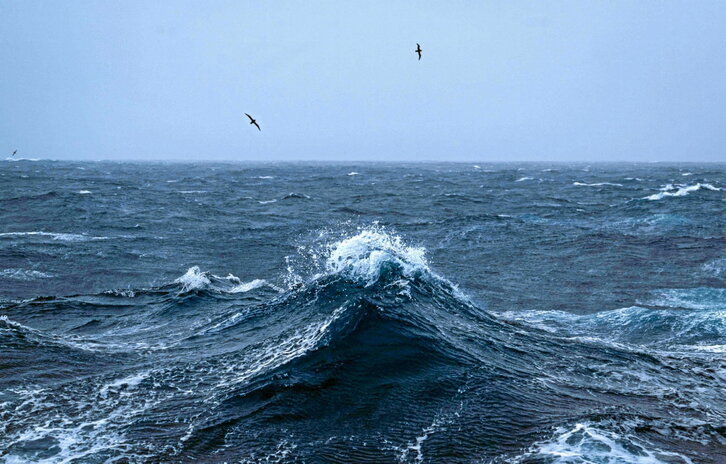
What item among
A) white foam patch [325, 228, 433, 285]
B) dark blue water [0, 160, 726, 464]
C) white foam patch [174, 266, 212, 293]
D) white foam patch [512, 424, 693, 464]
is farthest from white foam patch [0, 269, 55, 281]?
white foam patch [512, 424, 693, 464]

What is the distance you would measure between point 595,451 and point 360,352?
4.40 m

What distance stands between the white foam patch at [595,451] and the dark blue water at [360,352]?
Answer: 34mm

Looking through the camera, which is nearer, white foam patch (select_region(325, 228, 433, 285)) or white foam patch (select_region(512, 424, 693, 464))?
white foam patch (select_region(512, 424, 693, 464))

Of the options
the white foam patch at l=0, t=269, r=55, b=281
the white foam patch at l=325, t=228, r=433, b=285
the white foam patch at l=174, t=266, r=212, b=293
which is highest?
the white foam patch at l=325, t=228, r=433, b=285

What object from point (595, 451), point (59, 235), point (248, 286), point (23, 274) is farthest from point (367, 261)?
point (59, 235)

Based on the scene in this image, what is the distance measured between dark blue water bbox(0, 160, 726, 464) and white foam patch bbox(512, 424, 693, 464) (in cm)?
3

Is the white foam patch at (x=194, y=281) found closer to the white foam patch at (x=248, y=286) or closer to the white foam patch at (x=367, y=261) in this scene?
the white foam patch at (x=248, y=286)

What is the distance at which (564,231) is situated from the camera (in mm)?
30953

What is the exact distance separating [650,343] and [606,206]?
105ft

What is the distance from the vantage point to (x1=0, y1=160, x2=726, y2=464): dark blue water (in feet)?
25.3

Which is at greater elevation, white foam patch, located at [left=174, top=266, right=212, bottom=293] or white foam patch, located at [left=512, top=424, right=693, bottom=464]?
white foam patch, located at [left=174, top=266, right=212, bottom=293]

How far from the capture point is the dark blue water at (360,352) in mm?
7715

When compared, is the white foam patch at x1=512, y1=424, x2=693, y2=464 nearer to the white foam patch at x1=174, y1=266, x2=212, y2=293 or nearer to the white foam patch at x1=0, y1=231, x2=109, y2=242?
the white foam patch at x1=174, y1=266, x2=212, y2=293

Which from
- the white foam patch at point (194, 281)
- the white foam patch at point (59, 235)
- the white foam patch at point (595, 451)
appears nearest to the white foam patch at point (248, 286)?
the white foam patch at point (194, 281)
